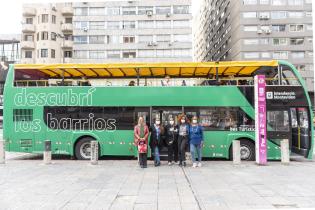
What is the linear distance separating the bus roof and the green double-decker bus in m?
0.04

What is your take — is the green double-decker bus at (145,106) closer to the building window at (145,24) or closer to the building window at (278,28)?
the building window at (145,24)

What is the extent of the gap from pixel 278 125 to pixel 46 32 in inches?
2115

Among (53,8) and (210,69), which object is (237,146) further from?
(53,8)

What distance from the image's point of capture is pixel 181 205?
7160mm

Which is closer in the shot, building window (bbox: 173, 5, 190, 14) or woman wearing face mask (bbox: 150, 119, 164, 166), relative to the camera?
woman wearing face mask (bbox: 150, 119, 164, 166)

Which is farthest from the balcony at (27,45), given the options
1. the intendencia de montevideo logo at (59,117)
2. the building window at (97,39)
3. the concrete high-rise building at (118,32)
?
the intendencia de montevideo logo at (59,117)

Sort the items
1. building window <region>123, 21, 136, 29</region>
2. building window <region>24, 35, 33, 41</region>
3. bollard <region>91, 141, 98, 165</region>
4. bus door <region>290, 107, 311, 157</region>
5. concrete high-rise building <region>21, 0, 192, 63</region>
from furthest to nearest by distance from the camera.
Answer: building window <region>24, 35, 33, 41</region> → building window <region>123, 21, 136, 29</region> → concrete high-rise building <region>21, 0, 192, 63</region> → bus door <region>290, 107, 311, 157</region> → bollard <region>91, 141, 98, 165</region>

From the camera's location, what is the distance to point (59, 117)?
1494 centimetres

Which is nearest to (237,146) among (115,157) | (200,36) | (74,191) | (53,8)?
(115,157)

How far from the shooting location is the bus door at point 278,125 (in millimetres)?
14078

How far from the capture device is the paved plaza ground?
24.0ft

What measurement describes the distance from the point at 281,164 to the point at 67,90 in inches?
340

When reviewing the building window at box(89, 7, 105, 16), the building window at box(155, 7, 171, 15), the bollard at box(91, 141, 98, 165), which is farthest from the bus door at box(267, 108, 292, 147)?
the building window at box(89, 7, 105, 16)

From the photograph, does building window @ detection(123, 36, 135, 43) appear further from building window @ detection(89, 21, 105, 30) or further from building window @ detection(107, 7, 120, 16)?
building window @ detection(107, 7, 120, 16)
